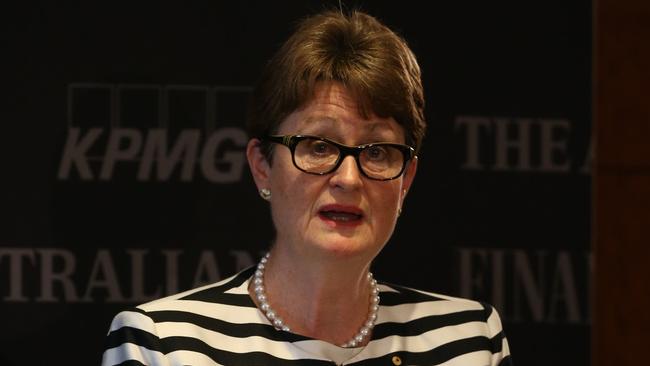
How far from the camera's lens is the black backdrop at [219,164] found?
8.29ft

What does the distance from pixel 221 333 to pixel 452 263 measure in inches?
33.5

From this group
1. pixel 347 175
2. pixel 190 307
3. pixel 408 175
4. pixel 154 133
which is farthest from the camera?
pixel 154 133

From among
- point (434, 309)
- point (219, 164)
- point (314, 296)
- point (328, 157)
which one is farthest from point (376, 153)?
point (219, 164)

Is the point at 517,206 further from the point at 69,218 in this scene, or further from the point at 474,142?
the point at 69,218

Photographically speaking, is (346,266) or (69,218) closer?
(346,266)

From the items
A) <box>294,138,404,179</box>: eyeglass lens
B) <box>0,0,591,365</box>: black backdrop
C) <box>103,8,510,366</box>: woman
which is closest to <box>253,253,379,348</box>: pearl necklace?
<box>103,8,510,366</box>: woman

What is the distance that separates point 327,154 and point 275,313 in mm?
374

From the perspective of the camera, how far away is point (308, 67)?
6.64 ft

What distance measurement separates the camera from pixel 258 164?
7.00 feet

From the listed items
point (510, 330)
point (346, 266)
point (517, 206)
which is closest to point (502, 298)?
point (510, 330)

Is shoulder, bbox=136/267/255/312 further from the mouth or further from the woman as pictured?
the mouth

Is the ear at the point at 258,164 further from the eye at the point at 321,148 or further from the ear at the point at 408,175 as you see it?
the ear at the point at 408,175

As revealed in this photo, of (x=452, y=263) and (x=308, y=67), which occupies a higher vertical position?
(x=308, y=67)

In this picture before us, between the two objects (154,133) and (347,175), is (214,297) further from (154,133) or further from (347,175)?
(154,133)
